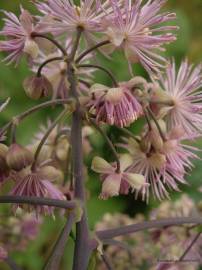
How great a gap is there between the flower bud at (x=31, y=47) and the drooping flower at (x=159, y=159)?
0.61 ft

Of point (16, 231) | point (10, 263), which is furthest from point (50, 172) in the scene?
point (16, 231)

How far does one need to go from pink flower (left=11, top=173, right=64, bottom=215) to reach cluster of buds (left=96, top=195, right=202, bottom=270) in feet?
0.65

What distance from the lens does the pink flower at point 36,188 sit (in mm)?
911

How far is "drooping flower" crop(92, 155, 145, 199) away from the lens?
2.97 ft

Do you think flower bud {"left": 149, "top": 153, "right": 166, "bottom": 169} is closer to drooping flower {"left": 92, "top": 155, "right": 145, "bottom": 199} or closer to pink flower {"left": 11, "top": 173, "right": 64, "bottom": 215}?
drooping flower {"left": 92, "top": 155, "right": 145, "bottom": 199}

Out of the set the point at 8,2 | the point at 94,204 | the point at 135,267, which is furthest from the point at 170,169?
the point at 8,2

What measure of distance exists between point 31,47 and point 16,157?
0.49ft

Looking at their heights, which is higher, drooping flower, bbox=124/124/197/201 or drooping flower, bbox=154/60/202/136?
drooping flower, bbox=154/60/202/136

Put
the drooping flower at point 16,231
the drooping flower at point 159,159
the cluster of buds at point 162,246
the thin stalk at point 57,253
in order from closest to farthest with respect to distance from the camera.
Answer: the thin stalk at point 57,253, the drooping flower at point 159,159, the cluster of buds at point 162,246, the drooping flower at point 16,231

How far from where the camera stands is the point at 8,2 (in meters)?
3.22

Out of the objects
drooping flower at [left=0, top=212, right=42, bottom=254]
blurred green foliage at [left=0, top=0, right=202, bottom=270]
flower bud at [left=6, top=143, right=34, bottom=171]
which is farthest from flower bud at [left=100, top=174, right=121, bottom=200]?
blurred green foliage at [left=0, top=0, right=202, bottom=270]

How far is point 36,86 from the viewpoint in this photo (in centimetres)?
93

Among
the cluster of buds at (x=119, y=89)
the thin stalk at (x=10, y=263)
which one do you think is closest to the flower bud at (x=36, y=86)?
the cluster of buds at (x=119, y=89)

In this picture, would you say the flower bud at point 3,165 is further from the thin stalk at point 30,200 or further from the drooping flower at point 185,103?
the drooping flower at point 185,103
